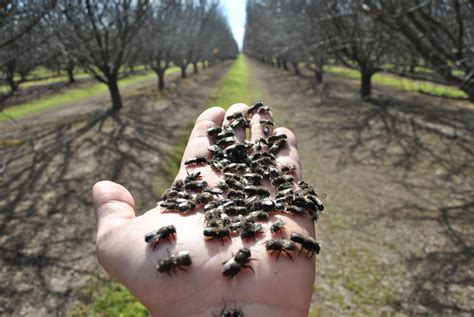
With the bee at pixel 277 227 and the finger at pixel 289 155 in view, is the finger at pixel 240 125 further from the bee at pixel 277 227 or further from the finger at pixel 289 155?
the bee at pixel 277 227

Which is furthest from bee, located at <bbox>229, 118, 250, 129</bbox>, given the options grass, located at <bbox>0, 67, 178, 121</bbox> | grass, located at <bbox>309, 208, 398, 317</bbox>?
grass, located at <bbox>0, 67, 178, 121</bbox>

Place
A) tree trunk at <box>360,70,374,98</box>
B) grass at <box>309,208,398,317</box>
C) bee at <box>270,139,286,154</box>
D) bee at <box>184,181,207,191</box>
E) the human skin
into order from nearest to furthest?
the human skin → bee at <box>184,181,207,191</box> → bee at <box>270,139,286,154</box> → grass at <box>309,208,398,317</box> → tree trunk at <box>360,70,374,98</box>

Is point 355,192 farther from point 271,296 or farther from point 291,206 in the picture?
point 271,296

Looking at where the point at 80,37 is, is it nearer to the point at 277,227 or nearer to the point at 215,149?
the point at 215,149

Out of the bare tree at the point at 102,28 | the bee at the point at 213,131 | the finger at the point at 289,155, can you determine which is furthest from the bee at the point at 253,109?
the bare tree at the point at 102,28

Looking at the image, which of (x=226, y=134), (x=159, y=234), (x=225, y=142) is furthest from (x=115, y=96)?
(x=159, y=234)

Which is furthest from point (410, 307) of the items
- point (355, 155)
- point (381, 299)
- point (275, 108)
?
point (275, 108)

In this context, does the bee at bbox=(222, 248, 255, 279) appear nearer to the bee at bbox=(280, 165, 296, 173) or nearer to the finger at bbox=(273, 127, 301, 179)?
the bee at bbox=(280, 165, 296, 173)
